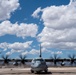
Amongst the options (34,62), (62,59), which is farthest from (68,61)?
(34,62)

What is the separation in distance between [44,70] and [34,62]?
185 cm

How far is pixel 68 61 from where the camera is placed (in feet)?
452

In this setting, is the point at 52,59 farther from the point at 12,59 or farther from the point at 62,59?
the point at 12,59

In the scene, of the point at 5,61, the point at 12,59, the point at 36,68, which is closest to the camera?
the point at 36,68

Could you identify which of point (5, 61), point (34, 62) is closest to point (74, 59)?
point (5, 61)

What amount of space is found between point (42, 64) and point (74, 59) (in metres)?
98.2

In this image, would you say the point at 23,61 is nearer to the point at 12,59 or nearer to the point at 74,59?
the point at 12,59

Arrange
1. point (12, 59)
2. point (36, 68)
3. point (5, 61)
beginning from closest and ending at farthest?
point (36, 68) < point (5, 61) < point (12, 59)

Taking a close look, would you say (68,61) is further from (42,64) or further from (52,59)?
(42,64)

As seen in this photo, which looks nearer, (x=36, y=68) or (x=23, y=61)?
(x=36, y=68)

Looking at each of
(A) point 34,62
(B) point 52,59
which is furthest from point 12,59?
(A) point 34,62

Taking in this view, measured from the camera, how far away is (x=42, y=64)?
37406 mm

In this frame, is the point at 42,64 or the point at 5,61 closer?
the point at 42,64

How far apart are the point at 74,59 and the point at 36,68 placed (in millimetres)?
98526
